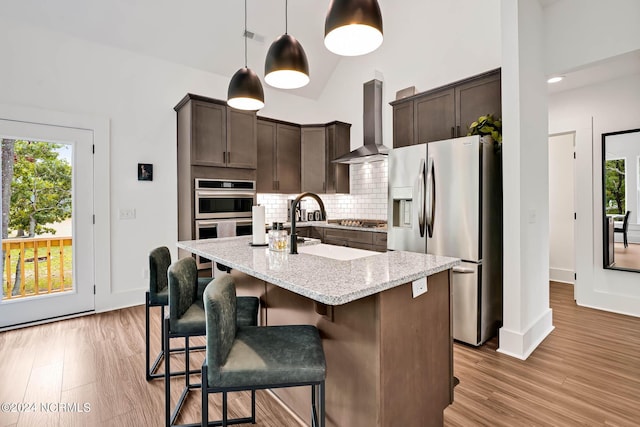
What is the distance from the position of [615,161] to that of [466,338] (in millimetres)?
2791

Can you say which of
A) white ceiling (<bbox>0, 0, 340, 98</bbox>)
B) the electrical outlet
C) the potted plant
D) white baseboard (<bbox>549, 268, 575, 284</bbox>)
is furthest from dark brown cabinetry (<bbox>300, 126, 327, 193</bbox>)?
white baseboard (<bbox>549, 268, 575, 284</bbox>)

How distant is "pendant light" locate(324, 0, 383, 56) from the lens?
4.77 feet

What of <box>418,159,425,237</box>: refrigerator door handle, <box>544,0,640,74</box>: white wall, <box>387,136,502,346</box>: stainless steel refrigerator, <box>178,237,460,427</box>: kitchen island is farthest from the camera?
<box>418,159,425,237</box>: refrigerator door handle

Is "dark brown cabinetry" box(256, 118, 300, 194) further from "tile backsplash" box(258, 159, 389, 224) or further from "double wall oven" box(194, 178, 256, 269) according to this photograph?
"double wall oven" box(194, 178, 256, 269)

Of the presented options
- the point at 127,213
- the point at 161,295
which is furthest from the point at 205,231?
Result: the point at 161,295

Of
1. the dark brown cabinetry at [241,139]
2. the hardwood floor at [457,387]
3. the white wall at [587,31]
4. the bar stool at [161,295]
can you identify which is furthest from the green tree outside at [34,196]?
the white wall at [587,31]

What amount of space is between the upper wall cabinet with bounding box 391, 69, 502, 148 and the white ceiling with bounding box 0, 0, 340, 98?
6.44 ft

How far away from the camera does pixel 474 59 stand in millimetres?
3797

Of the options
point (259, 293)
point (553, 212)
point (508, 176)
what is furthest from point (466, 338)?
point (553, 212)

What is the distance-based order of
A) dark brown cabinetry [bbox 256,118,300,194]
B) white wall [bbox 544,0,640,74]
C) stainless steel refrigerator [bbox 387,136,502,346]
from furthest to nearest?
dark brown cabinetry [bbox 256,118,300,194]
stainless steel refrigerator [bbox 387,136,502,346]
white wall [bbox 544,0,640,74]

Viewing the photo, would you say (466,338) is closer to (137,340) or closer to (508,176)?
(508,176)

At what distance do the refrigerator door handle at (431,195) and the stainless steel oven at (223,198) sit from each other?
2389 mm

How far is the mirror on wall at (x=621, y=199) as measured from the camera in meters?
3.50

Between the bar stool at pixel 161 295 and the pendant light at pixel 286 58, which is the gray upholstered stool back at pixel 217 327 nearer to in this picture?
the bar stool at pixel 161 295
